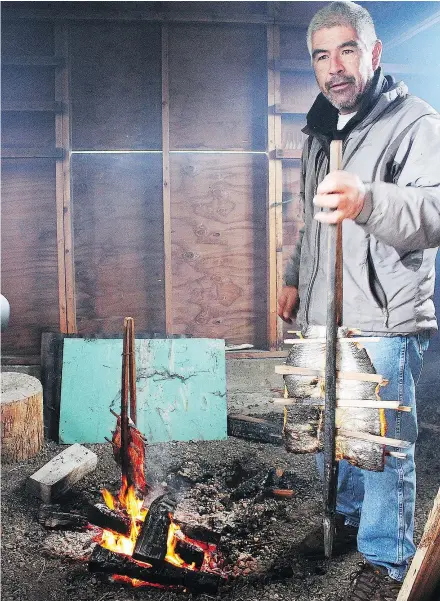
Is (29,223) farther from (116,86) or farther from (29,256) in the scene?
(116,86)

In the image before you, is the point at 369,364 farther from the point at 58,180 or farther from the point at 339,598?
the point at 58,180

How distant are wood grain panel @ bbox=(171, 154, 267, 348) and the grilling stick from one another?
3979mm

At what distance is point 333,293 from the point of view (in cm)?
145

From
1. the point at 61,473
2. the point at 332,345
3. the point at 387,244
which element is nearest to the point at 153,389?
the point at 61,473

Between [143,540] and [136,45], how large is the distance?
4665 millimetres

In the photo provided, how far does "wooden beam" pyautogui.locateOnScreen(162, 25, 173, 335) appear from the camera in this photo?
512 centimetres

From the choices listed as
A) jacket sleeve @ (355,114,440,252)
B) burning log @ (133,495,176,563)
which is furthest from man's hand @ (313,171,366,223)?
burning log @ (133,495,176,563)

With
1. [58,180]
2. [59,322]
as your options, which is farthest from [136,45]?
[59,322]

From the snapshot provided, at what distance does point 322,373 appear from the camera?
1.60 metres

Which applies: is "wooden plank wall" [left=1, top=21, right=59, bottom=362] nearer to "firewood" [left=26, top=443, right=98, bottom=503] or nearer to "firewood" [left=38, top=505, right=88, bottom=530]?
"firewood" [left=26, top=443, right=98, bottom=503]

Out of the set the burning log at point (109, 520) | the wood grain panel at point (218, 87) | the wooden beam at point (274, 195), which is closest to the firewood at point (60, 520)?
the burning log at point (109, 520)

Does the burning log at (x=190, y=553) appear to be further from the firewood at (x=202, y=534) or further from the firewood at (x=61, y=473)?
the firewood at (x=61, y=473)

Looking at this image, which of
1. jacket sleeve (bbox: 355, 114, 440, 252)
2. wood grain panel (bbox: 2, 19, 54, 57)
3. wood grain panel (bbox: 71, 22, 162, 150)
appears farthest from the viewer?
wood grain panel (bbox: 71, 22, 162, 150)

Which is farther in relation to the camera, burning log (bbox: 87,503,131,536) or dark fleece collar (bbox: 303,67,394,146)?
burning log (bbox: 87,503,131,536)
